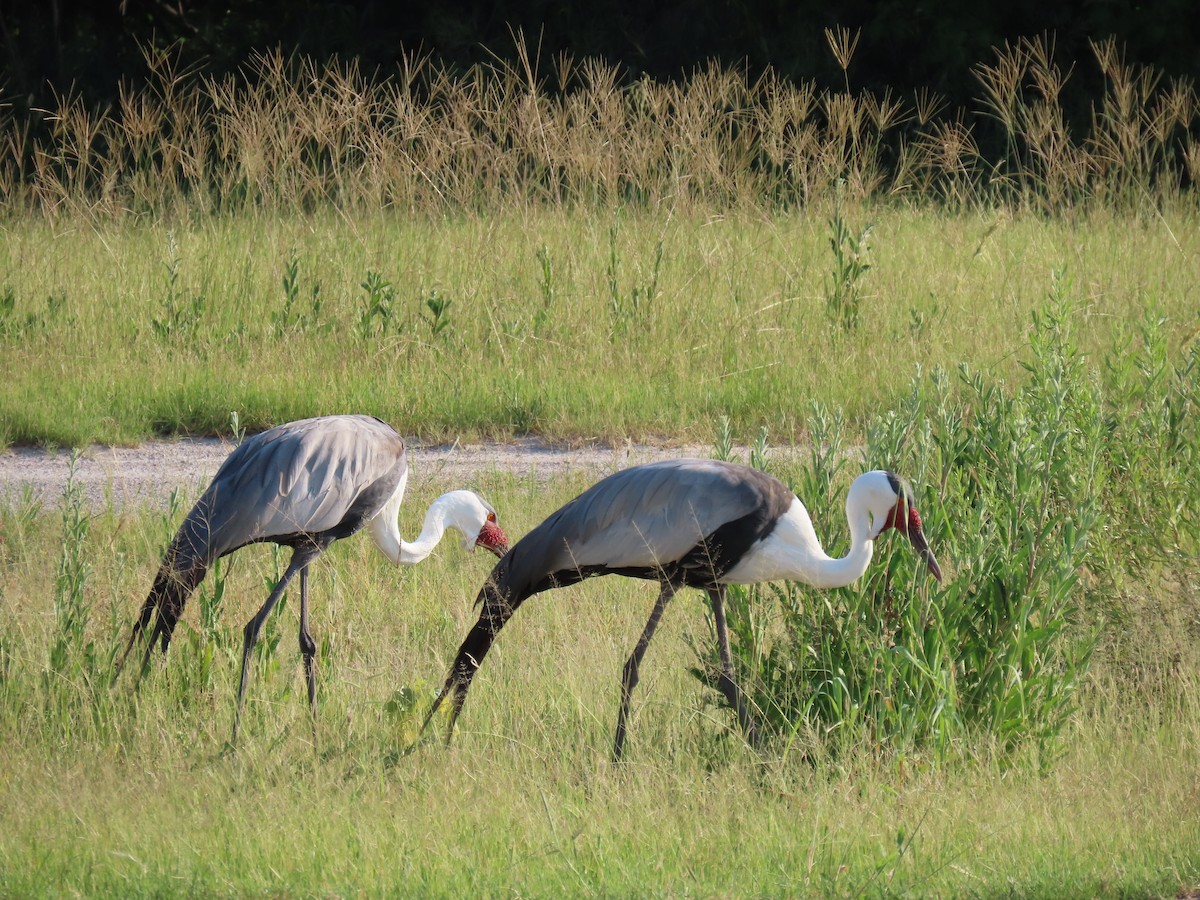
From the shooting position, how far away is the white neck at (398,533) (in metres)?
5.69

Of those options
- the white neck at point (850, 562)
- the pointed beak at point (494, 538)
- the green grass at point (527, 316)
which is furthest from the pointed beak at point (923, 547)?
the green grass at point (527, 316)

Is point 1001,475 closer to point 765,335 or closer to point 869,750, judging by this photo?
point 869,750

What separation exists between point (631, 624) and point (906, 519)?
5.45 feet

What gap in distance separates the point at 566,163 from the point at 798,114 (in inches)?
64.0

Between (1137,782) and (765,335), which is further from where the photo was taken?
(765,335)

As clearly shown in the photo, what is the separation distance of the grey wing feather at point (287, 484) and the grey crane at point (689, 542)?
0.74 m

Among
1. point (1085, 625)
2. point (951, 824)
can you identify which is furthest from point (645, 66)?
point (951, 824)

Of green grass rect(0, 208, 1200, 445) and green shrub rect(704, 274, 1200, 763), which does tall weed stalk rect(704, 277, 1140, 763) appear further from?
green grass rect(0, 208, 1200, 445)

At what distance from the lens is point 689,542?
4.74 m

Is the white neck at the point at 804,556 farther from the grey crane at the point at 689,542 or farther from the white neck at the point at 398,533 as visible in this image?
the white neck at the point at 398,533

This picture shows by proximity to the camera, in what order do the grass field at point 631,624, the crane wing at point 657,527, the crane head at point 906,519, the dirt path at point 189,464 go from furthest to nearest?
the dirt path at point 189,464 → the crane wing at point 657,527 → the crane head at point 906,519 → the grass field at point 631,624

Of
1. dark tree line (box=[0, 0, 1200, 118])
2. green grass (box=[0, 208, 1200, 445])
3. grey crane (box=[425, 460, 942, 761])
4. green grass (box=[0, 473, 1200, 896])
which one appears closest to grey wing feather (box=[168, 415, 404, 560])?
green grass (box=[0, 473, 1200, 896])

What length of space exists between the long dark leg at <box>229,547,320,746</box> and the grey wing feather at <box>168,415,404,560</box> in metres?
0.11

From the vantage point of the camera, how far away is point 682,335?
31.6 ft
